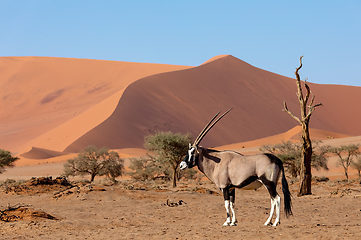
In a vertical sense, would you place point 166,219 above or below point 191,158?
below

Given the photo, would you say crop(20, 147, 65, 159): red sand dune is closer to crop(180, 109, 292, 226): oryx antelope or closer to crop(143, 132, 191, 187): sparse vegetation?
crop(143, 132, 191, 187): sparse vegetation

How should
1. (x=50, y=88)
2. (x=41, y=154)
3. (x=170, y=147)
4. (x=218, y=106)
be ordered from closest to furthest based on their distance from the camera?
(x=170, y=147) → (x=41, y=154) → (x=218, y=106) → (x=50, y=88)

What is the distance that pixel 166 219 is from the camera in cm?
1177

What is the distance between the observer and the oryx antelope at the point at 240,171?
344 inches

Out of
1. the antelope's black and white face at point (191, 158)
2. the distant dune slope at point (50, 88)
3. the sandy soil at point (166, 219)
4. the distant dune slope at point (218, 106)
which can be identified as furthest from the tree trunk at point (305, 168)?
the distant dune slope at point (50, 88)

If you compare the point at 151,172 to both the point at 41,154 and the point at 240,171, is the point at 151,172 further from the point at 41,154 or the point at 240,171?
the point at 41,154

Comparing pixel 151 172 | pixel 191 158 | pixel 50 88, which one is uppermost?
pixel 50 88

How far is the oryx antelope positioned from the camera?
28.7 ft

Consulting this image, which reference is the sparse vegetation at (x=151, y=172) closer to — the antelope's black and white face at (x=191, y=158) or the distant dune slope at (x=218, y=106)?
the antelope's black and white face at (x=191, y=158)

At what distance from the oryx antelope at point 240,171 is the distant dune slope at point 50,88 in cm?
5678

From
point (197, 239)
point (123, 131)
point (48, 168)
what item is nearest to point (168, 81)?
point (123, 131)

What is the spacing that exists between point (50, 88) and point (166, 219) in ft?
325

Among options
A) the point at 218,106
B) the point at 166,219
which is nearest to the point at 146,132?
the point at 218,106

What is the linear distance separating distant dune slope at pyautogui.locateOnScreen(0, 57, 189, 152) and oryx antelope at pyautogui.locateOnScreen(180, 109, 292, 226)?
186ft
